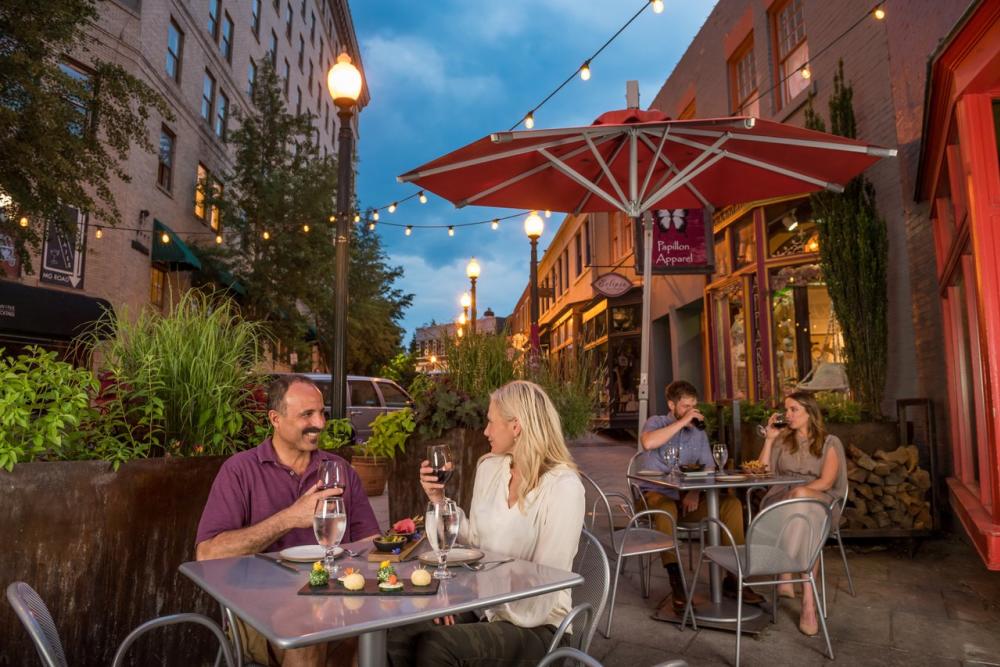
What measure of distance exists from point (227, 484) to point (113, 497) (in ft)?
2.13

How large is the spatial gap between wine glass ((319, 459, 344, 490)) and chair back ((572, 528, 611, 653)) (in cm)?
94

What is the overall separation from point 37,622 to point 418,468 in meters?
3.28

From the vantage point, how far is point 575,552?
97.1 inches

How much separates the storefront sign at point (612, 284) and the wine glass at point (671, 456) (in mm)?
8780

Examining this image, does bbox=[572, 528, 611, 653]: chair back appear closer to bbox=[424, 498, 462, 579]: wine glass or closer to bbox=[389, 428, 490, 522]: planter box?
bbox=[424, 498, 462, 579]: wine glass

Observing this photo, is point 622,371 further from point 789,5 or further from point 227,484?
point 227,484

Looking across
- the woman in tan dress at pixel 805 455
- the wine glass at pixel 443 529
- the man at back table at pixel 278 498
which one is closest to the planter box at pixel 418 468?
the man at back table at pixel 278 498

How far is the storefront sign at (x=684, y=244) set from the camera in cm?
1001

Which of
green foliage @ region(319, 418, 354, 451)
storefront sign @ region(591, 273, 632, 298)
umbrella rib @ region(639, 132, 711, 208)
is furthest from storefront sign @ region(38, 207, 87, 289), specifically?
umbrella rib @ region(639, 132, 711, 208)

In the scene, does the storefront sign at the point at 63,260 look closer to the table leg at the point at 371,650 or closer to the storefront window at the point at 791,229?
the storefront window at the point at 791,229

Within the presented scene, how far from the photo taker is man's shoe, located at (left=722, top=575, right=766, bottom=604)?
449 cm

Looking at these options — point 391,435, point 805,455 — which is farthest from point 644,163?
point 391,435

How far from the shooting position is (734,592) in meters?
4.78

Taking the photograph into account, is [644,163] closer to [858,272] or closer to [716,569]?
[858,272]
